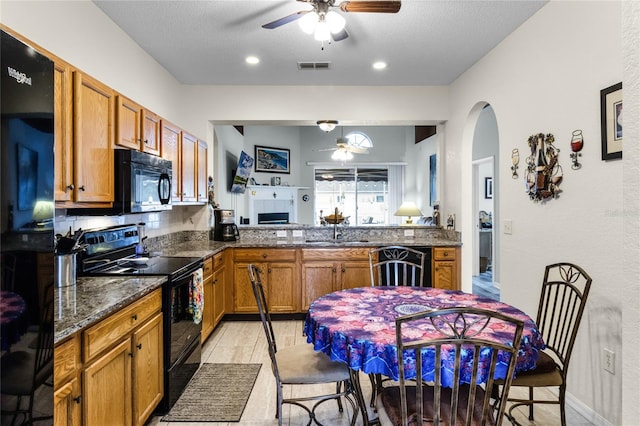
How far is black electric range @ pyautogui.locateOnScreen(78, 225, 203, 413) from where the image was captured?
7.88 ft

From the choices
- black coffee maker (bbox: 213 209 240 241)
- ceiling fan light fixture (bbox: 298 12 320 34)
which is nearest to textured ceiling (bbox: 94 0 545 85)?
ceiling fan light fixture (bbox: 298 12 320 34)

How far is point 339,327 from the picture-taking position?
179 cm

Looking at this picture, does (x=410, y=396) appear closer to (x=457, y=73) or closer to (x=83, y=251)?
(x=83, y=251)

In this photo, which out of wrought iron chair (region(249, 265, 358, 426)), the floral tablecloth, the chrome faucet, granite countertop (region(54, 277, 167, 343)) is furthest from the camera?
the chrome faucet

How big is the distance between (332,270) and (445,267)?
1.26m

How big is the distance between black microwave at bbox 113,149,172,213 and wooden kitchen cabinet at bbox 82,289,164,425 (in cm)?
60

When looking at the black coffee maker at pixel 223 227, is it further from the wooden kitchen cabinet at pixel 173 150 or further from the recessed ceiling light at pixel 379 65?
the recessed ceiling light at pixel 379 65

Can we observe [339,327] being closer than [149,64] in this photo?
Yes

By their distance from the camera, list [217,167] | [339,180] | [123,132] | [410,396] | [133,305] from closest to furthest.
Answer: [410,396] < [133,305] < [123,132] < [217,167] < [339,180]

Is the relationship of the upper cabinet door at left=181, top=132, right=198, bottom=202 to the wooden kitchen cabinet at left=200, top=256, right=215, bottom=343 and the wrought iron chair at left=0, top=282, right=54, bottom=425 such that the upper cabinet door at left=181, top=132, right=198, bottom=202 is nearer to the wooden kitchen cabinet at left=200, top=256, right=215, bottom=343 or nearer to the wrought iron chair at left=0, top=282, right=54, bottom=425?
the wooden kitchen cabinet at left=200, top=256, right=215, bottom=343

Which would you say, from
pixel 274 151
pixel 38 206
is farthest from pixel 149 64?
pixel 274 151

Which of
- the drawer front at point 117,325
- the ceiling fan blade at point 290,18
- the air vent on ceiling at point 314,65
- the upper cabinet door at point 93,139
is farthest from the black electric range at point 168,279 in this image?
the air vent on ceiling at point 314,65

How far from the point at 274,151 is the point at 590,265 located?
7.11 m

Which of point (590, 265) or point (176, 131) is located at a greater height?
point (176, 131)
